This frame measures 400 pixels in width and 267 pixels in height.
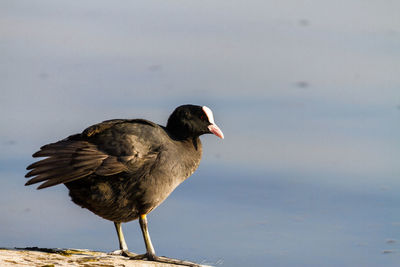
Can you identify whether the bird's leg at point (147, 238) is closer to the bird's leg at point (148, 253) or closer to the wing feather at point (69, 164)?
the bird's leg at point (148, 253)

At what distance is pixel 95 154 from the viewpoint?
7.98 m

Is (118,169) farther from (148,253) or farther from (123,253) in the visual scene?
(123,253)

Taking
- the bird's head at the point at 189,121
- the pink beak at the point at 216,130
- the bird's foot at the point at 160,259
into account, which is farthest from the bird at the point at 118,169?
the pink beak at the point at 216,130

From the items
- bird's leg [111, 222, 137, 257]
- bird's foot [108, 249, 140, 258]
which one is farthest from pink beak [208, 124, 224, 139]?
bird's foot [108, 249, 140, 258]

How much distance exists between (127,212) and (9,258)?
1.66 meters

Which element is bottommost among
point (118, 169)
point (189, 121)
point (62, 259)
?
point (62, 259)

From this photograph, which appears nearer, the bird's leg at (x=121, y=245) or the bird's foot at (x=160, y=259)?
the bird's foot at (x=160, y=259)

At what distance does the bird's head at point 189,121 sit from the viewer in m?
8.95

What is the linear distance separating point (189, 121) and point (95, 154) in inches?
61.4

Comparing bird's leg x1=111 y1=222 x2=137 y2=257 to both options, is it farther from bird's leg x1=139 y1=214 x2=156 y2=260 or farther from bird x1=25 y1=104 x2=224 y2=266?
bird's leg x1=139 y1=214 x2=156 y2=260

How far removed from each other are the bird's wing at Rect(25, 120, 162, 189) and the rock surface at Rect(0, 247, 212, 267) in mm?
812

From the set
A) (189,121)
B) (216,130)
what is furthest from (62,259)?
(216,130)

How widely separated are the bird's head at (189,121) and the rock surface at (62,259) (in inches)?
73.2

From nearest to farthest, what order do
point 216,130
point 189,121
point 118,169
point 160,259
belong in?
point 118,169 → point 160,259 → point 189,121 → point 216,130
